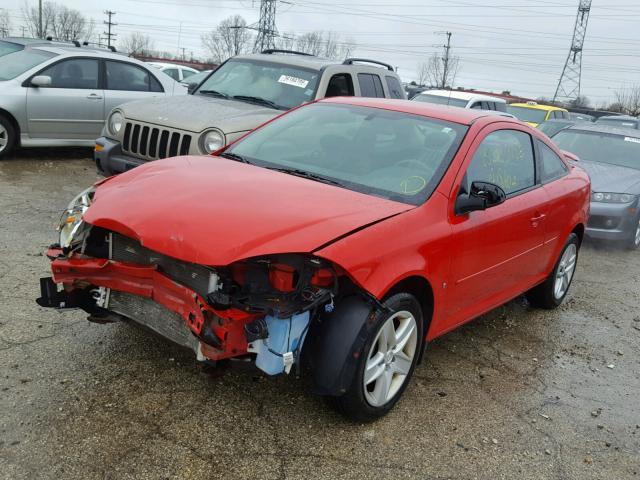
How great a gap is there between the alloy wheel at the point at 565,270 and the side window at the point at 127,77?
280 inches

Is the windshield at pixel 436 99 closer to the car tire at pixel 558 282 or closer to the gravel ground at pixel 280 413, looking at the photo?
the car tire at pixel 558 282

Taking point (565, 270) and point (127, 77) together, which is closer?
point (565, 270)

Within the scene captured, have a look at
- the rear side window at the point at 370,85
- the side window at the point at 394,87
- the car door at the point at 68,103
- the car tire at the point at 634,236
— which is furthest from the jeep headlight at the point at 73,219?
the car tire at the point at 634,236

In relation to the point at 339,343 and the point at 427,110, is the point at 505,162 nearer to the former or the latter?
the point at 427,110

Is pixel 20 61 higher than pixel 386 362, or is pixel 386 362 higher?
pixel 20 61

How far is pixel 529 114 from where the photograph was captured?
57.9 feet

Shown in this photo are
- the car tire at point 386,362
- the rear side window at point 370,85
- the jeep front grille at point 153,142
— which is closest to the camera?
the car tire at point 386,362

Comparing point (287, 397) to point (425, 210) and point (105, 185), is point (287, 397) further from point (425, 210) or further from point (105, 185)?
point (105, 185)

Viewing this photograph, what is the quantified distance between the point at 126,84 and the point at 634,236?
7769 millimetres

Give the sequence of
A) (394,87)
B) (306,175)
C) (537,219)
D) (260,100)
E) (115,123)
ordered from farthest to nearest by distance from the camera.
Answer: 1. (394,87)
2. (260,100)
3. (115,123)
4. (537,219)
5. (306,175)

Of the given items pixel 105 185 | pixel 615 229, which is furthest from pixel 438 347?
pixel 615 229

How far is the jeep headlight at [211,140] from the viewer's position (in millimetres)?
6133

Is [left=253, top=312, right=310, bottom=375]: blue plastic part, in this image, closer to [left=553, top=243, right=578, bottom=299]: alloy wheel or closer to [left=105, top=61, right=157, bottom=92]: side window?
[left=553, top=243, right=578, bottom=299]: alloy wheel

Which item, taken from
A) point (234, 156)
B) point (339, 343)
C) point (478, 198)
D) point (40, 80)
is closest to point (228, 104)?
point (234, 156)
